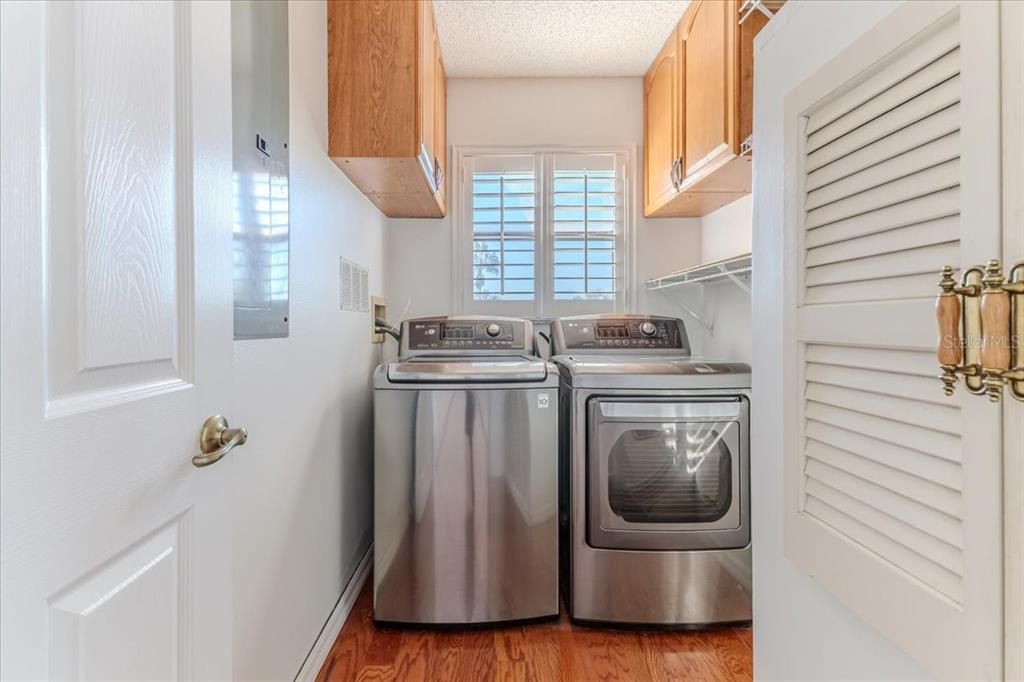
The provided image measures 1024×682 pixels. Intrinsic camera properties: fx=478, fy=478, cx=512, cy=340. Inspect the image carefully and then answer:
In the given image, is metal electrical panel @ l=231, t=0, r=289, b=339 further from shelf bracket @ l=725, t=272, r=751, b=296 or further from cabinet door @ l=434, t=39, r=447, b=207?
shelf bracket @ l=725, t=272, r=751, b=296

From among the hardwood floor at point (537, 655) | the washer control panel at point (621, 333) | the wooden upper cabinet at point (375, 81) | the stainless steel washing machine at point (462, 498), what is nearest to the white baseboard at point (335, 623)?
the hardwood floor at point (537, 655)

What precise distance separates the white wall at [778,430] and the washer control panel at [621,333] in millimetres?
1322

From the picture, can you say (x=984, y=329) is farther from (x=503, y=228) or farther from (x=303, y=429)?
(x=503, y=228)

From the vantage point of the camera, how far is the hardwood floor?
149cm

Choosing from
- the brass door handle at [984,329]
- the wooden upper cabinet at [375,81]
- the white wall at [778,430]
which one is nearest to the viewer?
the brass door handle at [984,329]

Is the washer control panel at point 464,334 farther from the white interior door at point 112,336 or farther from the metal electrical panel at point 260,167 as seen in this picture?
the white interior door at point 112,336

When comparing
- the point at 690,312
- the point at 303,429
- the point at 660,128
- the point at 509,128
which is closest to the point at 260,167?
the point at 303,429

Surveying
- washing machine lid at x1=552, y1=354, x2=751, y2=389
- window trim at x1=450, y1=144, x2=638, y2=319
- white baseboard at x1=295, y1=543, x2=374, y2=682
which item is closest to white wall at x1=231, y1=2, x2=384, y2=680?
white baseboard at x1=295, y1=543, x2=374, y2=682

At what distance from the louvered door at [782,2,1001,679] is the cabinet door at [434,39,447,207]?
5.57 feet

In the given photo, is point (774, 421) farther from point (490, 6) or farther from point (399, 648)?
point (490, 6)

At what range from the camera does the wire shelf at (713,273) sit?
1774mm

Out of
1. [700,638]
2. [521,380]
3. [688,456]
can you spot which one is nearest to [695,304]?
[688,456]

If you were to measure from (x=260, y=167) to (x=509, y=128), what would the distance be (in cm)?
183

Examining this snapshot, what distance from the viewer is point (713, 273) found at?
2.09 meters
